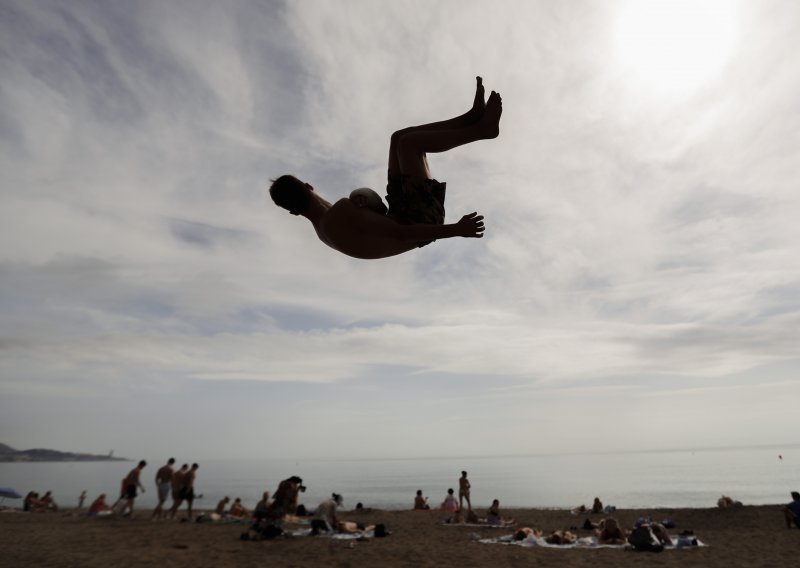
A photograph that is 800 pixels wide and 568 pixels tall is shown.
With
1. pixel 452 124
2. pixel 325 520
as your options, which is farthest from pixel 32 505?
pixel 452 124

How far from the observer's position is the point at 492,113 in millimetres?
3518

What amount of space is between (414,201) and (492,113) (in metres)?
0.81

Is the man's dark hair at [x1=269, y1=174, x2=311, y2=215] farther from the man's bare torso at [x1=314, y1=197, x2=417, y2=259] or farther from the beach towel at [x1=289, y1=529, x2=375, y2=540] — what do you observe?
the beach towel at [x1=289, y1=529, x2=375, y2=540]

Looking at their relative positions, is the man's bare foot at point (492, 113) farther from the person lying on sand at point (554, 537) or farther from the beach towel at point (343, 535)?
the person lying on sand at point (554, 537)

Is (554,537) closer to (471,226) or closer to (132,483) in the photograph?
(471,226)

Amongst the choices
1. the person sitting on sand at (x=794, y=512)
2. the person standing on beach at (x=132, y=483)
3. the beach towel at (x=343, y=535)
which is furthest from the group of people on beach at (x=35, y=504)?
the person sitting on sand at (x=794, y=512)

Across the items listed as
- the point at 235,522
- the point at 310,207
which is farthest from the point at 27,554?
the point at 310,207

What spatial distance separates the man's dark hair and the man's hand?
1162mm

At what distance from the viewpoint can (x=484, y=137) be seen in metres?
3.65

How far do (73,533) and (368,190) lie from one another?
57.5ft

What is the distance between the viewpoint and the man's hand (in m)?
3.15

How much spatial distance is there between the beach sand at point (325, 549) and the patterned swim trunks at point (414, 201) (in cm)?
1067

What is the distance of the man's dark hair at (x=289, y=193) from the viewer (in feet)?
11.7

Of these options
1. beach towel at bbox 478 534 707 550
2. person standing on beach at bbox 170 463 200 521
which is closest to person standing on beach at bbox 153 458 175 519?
person standing on beach at bbox 170 463 200 521
